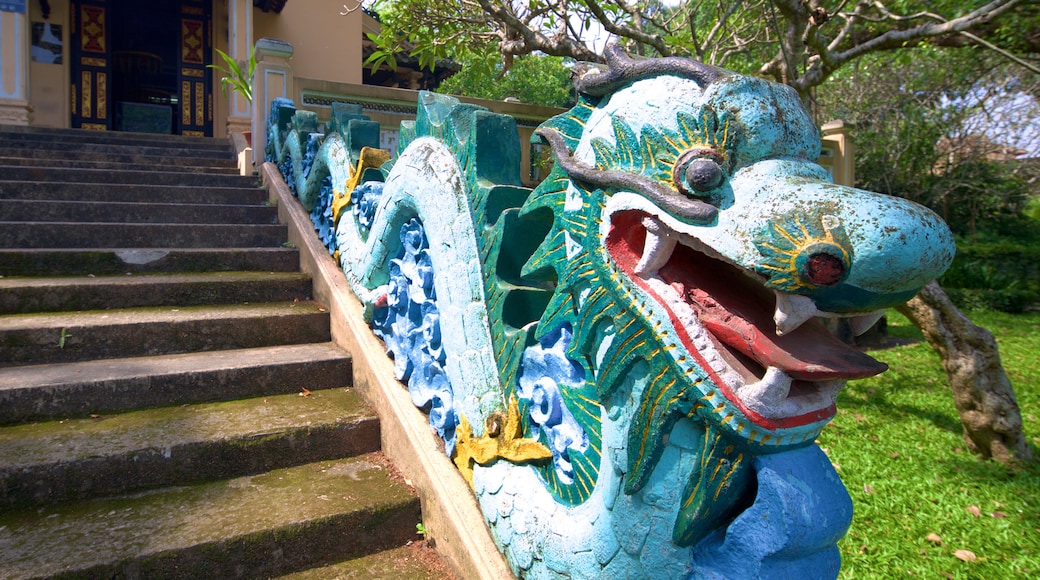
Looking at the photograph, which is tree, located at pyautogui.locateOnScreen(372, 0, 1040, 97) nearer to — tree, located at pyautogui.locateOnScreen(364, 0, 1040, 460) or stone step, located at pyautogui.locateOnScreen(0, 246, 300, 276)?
tree, located at pyautogui.locateOnScreen(364, 0, 1040, 460)

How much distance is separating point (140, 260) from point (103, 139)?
17.6 ft

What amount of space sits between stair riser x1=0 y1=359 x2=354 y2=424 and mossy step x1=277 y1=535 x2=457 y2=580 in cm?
101

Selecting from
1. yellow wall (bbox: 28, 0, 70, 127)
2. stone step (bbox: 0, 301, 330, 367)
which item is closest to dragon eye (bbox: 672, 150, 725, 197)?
stone step (bbox: 0, 301, 330, 367)

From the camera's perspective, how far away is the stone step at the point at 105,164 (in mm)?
5656

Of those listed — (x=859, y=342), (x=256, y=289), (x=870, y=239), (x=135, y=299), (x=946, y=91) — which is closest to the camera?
(x=870, y=239)

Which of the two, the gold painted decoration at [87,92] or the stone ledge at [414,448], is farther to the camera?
the gold painted decoration at [87,92]

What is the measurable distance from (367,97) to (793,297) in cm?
521

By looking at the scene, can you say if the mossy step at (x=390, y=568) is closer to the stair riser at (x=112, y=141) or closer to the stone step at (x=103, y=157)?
the stone step at (x=103, y=157)

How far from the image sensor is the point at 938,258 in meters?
1.17

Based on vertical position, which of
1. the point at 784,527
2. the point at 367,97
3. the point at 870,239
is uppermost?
the point at 367,97

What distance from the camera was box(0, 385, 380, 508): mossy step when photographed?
7.11 ft

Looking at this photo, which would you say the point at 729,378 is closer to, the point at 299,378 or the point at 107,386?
the point at 299,378

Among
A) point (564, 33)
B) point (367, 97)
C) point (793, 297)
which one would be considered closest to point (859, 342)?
point (564, 33)

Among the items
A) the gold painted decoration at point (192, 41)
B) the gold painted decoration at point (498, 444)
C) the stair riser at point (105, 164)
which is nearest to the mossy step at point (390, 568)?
the gold painted decoration at point (498, 444)
